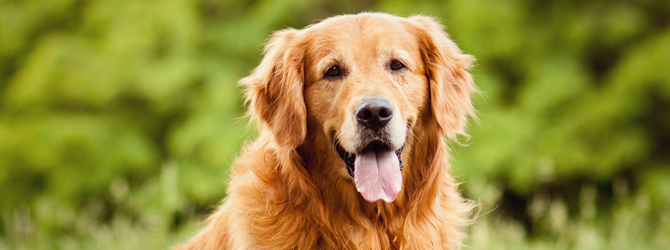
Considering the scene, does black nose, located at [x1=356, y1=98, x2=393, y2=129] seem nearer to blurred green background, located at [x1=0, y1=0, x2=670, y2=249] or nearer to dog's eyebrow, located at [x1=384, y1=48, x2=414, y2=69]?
dog's eyebrow, located at [x1=384, y1=48, x2=414, y2=69]

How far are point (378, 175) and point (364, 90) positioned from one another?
42cm

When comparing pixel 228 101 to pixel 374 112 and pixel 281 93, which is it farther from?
pixel 374 112

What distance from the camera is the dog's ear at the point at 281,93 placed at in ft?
9.25

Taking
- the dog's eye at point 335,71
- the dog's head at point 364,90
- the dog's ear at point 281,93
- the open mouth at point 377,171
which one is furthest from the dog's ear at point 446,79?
the dog's ear at point 281,93

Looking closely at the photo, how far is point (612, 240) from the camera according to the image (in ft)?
17.0

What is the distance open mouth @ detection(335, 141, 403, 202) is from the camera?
267 cm

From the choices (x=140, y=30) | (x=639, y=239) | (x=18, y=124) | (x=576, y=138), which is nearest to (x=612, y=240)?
(x=639, y=239)

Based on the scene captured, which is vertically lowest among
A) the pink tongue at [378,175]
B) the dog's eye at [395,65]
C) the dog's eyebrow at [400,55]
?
the pink tongue at [378,175]

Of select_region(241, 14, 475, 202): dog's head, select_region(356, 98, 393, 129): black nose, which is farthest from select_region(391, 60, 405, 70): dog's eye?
select_region(356, 98, 393, 129): black nose

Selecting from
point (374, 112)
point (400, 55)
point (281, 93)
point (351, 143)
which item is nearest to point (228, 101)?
point (281, 93)

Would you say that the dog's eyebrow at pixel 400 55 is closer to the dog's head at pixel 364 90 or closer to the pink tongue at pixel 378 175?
the dog's head at pixel 364 90

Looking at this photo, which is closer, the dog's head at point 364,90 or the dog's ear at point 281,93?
the dog's head at point 364,90

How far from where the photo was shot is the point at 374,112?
2.62m

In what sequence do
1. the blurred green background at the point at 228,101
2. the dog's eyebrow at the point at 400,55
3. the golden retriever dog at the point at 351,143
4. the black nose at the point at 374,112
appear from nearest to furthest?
the black nose at the point at 374,112, the golden retriever dog at the point at 351,143, the dog's eyebrow at the point at 400,55, the blurred green background at the point at 228,101
